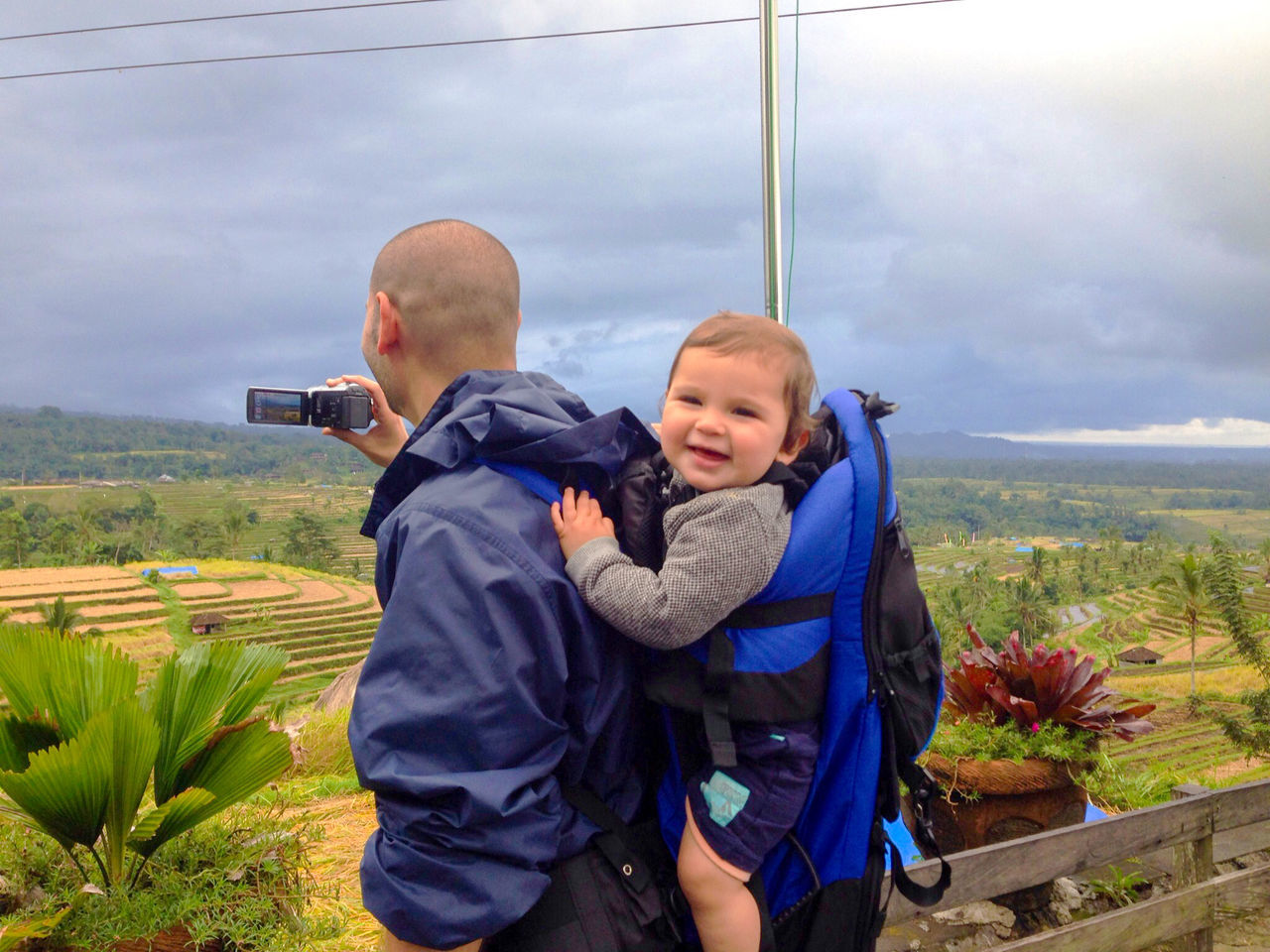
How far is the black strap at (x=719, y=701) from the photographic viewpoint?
43.7 inches

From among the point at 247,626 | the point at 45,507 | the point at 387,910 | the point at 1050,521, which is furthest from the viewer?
the point at 1050,521

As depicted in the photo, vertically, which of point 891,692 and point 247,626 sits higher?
point 891,692

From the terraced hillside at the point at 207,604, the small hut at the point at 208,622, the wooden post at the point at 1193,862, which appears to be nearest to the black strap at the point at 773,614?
the wooden post at the point at 1193,862

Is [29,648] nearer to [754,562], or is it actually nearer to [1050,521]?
[754,562]

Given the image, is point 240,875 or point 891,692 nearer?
point 891,692

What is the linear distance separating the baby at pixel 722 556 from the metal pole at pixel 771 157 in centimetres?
125

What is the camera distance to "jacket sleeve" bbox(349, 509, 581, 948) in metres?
0.99

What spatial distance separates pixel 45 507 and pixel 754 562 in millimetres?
14801

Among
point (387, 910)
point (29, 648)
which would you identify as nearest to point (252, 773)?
point (29, 648)

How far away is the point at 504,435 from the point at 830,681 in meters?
0.55

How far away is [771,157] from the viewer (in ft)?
8.68

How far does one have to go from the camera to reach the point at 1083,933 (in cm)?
245

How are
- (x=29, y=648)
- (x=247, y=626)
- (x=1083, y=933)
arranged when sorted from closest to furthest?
1. (x=29, y=648)
2. (x=1083, y=933)
3. (x=247, y=626)

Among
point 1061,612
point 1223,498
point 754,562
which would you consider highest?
point 754,562
